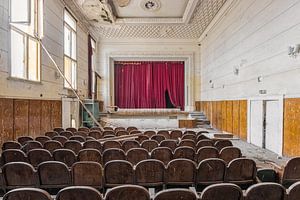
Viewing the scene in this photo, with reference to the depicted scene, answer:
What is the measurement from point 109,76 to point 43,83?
9456 mm

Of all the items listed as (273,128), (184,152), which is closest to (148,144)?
(184,152)

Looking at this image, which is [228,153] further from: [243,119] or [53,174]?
[243,119]

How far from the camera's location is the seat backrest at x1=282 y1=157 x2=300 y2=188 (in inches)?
154

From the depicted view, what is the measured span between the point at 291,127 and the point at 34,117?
7.25 m

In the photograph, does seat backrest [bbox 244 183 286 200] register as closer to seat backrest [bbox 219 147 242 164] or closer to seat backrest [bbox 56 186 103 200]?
seat backrest [bbox 56 186 103 200]

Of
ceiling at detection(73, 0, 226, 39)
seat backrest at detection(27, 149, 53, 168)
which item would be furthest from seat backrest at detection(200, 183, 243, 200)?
ceiling at detection(73, 0, 226, 39)

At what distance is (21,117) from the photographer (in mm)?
8031

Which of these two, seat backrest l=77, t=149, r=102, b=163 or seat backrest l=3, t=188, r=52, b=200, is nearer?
seat backrest l=3, t=188, r=52, b=200

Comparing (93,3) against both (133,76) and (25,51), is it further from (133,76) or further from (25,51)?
(133,76)

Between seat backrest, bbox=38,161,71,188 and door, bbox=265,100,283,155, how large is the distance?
603 cm

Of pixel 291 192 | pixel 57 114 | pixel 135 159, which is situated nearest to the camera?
pixel 291 192

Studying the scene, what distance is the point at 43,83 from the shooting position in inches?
383

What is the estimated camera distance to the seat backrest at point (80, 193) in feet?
8.29

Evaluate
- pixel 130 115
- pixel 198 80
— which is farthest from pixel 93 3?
pixel 198 80
